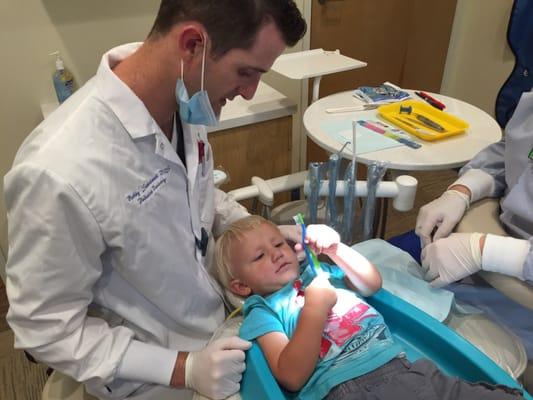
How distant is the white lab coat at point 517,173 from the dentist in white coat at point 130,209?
0.65 m

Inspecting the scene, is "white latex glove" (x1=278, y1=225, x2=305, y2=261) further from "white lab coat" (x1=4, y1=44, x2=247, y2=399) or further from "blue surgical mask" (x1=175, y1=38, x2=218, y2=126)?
"blue surgical mask" (x1=175, y1=38, x2=218, y2=126)

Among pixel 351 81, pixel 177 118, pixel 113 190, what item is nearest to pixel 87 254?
pixel 113 190

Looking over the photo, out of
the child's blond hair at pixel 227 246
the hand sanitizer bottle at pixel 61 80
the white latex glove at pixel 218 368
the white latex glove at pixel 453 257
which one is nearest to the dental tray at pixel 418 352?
the white latex glove at pixel 218 368

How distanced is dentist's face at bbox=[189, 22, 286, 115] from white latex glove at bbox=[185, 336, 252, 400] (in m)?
0.54

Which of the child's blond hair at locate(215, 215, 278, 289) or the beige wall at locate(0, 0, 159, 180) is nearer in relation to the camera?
the child's blond hair at locate(215, 215, 278, 289)

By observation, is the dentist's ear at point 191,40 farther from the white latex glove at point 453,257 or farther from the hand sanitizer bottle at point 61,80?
the hand sanitizer bottle at point 61,80

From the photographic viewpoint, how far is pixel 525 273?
3.21 feet

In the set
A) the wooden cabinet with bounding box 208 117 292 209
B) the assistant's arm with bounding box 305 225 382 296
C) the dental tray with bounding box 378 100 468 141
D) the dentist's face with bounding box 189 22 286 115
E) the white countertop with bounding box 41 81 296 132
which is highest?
the dentist's face with bounding box 189 22 286 115

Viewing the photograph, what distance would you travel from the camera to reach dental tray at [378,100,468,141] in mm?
1575

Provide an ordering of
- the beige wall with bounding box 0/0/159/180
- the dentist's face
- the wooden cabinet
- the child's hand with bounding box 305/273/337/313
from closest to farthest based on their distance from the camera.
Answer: the dentist's face
the child's hand with bounding box 305/273/337/313
the beige wall with bounding box 0/0/159/180
the wooden cabinet

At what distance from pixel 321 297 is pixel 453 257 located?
36 cm

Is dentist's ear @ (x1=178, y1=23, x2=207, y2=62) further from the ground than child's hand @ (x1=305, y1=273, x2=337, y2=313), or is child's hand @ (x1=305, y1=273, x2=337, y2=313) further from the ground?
dentist's ear @ (x1=178, y1=23, x2=207, y2=62)

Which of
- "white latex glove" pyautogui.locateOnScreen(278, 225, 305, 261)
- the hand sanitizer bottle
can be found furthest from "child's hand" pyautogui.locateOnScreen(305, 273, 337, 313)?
the hand sanitizer bottle

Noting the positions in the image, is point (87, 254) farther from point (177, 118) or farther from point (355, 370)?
point (355, 370)
